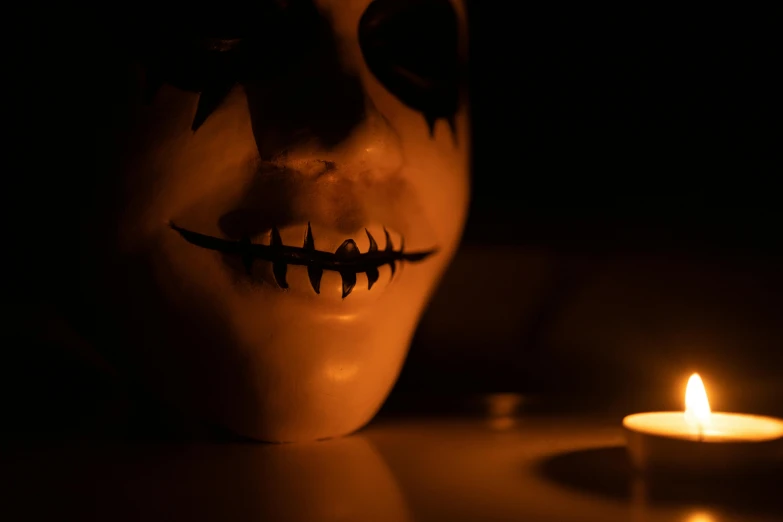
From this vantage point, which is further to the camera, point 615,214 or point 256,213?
point 615,214

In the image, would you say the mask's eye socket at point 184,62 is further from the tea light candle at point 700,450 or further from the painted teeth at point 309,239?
the tea light candle at point 700,450

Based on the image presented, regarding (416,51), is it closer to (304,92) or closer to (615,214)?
(304,92)

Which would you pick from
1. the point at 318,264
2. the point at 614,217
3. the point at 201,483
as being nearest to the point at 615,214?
the point at 614,217

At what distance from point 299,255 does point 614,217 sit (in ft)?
1.66

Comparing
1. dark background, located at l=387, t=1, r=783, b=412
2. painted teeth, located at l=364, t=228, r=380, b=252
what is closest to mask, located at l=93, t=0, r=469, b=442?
painted teeth, located at l=364, t=228, r=380, b=252

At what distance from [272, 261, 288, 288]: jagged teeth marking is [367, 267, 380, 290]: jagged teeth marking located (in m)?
0.08

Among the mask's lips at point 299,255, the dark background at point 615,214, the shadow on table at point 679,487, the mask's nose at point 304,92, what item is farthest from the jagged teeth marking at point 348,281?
the dark background at point 615,214

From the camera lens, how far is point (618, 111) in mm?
1028

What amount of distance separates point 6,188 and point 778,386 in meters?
0.88

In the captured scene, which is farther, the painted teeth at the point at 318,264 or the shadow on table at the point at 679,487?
the painted teeth at the point at 318,264

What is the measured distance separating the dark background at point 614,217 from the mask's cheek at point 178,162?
14.7 inches

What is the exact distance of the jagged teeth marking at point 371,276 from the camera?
72 centimetres

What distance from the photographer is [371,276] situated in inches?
28.3

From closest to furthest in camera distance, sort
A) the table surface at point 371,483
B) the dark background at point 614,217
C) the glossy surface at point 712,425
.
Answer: the table surface at point 371,483
the glossy surface at point 712,425
the dark background at point 614,217
